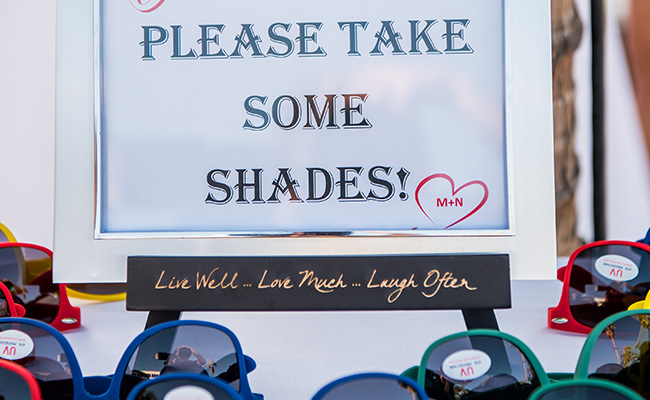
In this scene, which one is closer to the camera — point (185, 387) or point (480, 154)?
point (185, 387)

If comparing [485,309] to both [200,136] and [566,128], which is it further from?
[566,128]

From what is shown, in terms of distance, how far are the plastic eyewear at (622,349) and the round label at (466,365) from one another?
0.37 feet

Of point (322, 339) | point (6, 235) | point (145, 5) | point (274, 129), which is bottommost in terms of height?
point (322, 339)

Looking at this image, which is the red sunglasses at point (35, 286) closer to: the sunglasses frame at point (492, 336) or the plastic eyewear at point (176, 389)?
the plastic eyewear at point (176, 389)

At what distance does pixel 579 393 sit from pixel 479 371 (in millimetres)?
163

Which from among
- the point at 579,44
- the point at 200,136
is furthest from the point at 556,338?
the point at 579,44

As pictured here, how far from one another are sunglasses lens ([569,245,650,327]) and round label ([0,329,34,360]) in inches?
40.2

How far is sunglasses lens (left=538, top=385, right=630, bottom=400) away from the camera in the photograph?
1.84 feet

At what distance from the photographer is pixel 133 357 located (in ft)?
2.53

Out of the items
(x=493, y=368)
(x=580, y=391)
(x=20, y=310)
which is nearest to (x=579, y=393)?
(x=580, y=391)

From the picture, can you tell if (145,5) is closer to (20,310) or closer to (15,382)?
(15,382)

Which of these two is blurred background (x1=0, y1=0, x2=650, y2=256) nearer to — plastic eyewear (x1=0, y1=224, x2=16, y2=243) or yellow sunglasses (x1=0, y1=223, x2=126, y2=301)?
plastic eyewear (x1=0, y1=224, x2=16, y2=243)

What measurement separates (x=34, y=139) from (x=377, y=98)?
187 cm

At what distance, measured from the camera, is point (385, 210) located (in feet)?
2.86
